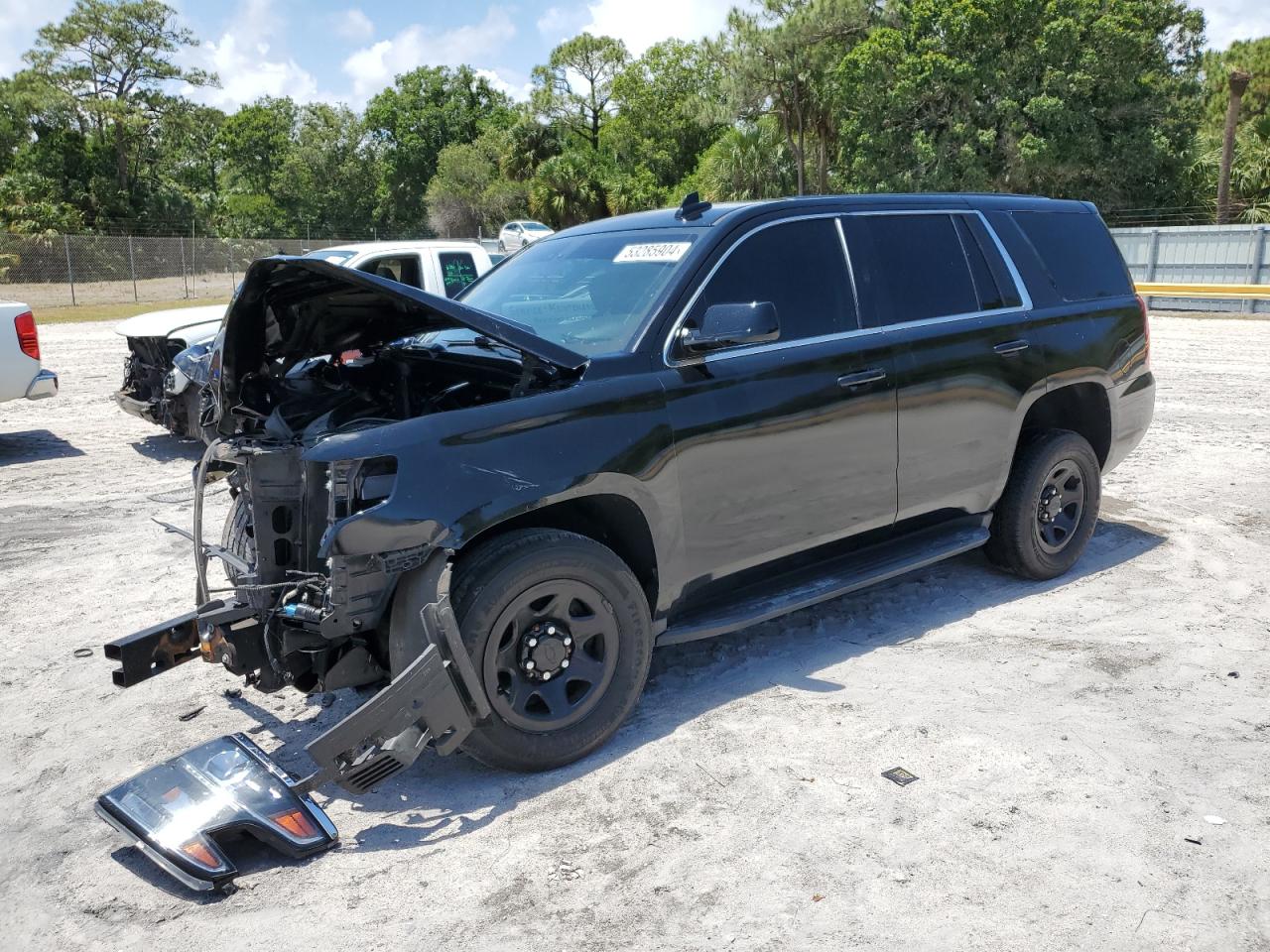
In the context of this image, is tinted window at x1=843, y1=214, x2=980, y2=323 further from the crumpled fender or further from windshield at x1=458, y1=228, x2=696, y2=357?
the crumpled fender

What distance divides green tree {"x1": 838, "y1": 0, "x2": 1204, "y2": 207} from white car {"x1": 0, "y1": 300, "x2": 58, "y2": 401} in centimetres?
3234

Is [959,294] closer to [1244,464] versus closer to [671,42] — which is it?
[1244,464]

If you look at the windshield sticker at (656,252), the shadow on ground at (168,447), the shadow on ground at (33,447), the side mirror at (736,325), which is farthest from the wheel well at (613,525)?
the shadow on ground at (33,447)

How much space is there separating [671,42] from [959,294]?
2531 inches

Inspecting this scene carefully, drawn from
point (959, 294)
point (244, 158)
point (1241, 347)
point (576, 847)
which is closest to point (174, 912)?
point (576, 847)

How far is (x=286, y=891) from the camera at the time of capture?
3188mm

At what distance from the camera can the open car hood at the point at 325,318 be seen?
367 cm

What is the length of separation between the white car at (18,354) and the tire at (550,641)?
837 centimetres

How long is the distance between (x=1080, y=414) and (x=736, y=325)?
3.07 meters

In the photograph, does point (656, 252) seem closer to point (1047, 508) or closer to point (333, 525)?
point (333, 525)

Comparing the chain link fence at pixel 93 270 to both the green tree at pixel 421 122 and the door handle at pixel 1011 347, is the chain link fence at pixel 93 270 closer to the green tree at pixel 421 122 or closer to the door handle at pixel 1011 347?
the door handle at pixel 1011 347

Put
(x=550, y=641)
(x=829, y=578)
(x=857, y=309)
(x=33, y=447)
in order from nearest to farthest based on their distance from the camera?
(x=550, y=641), (x=829, y=578), (x=857, y=309), (x=33, y=447)

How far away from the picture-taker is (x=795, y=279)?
463 cm

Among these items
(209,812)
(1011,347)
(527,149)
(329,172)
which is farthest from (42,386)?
(329,172)
